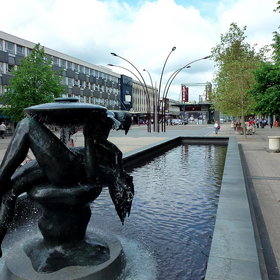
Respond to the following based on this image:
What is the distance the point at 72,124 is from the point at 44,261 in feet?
4.65

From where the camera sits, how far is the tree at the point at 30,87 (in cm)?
2772

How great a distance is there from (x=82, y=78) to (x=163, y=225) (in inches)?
2408

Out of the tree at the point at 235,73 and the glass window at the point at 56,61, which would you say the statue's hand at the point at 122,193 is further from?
the glass window at the point at 56,61

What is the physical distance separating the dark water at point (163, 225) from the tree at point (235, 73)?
15154mm

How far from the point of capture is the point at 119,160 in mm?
3146

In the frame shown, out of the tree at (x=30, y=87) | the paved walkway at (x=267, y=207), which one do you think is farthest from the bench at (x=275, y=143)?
the tree at (x=30, y=87)

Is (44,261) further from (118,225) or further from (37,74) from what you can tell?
(37,74)

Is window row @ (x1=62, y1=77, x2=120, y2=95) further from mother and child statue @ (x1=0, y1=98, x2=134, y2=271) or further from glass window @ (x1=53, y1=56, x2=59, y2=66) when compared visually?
mother and child statue @ (x1=0, y1=98, x2=134, y2=271)

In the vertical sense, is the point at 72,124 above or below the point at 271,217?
above

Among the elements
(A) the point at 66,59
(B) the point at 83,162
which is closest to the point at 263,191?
(B) the point at 83,162

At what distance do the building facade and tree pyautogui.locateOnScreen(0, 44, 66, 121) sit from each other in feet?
9.48

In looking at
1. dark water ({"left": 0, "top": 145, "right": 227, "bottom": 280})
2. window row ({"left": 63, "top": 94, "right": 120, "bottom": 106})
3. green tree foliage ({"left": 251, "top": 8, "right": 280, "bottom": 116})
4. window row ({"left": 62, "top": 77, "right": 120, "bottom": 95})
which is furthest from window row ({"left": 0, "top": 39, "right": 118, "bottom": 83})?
dark water ({"left": 0, "top": 145, "right": 227, "bottom": 280})

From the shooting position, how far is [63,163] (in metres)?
2.81

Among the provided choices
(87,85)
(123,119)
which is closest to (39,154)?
(123,119)
